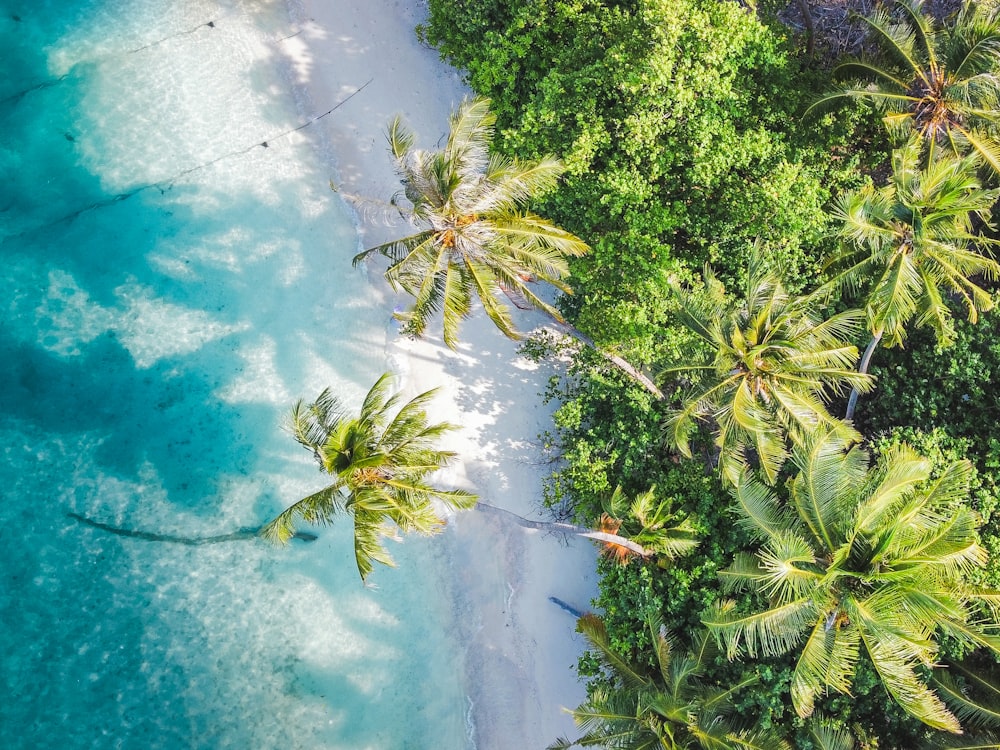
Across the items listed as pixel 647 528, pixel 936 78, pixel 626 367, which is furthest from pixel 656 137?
pixel 647 528

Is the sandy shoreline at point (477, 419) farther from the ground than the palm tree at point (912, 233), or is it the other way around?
the palm tree at point (912, 233)

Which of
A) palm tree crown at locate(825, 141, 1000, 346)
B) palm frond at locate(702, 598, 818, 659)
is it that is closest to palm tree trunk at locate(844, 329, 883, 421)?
palm tree crown at locate(825, 141, 1000, 346)

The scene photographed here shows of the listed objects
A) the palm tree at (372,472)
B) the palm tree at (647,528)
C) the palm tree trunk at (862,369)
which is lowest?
the palm tree at (647,528)

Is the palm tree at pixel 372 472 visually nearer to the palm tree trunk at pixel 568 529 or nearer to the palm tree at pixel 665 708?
the palm tree trunk at pixel 568 529

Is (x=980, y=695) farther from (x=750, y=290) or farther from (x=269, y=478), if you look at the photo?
(x=269, y=478)

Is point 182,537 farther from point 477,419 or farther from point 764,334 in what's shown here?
point 764,334

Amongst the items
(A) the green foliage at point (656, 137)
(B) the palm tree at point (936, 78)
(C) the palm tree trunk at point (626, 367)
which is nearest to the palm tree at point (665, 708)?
(C) the palm tree trunk at point (626, 367)

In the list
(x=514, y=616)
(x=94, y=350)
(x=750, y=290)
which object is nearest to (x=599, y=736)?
(x=514, y=616)
